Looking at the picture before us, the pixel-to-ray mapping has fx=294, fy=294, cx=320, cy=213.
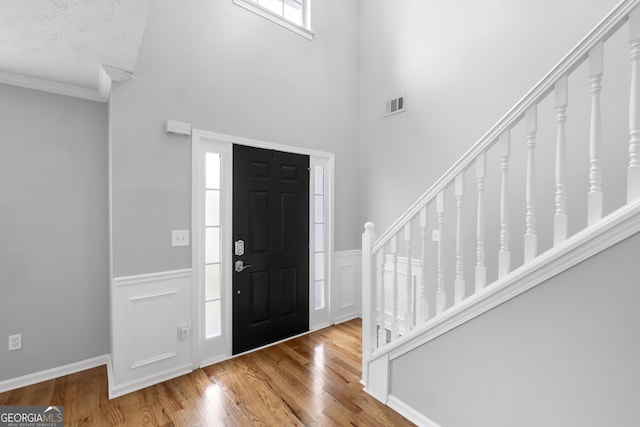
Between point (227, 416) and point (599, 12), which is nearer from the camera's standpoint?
point (227, 416)

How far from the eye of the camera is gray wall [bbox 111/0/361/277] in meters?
2.36

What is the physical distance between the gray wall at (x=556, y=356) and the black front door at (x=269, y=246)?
182 centimetres

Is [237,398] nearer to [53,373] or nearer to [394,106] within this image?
[53,373]

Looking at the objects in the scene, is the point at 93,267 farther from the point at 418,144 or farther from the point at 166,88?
the point at 418,144

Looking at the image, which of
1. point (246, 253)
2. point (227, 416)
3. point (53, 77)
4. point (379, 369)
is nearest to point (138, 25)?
point (53, 77)

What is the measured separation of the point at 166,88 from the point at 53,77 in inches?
31.3

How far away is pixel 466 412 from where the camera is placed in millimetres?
1724

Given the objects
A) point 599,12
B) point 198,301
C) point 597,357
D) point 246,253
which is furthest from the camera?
point 246,253

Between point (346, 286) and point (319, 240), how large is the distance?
A: 0.77 m

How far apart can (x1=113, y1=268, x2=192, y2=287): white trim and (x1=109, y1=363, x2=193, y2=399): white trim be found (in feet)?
2.59

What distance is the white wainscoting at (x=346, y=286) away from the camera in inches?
148

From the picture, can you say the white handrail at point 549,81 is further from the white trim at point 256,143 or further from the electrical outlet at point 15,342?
the electrical outlet at point 15,342

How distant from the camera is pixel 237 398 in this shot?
88.9 inches

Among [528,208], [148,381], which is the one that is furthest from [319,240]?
[528,208]
